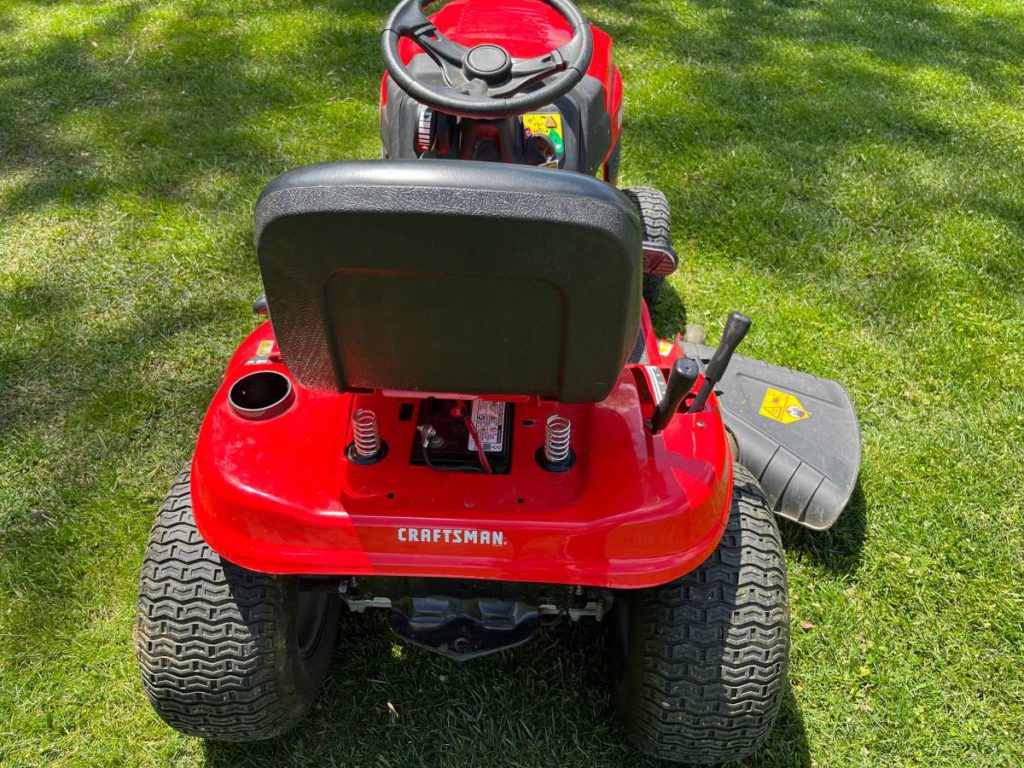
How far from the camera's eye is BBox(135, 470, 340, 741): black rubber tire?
1.78 metres

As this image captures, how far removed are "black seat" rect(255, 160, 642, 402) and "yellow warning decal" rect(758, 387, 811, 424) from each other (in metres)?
1.37

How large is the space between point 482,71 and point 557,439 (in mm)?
926

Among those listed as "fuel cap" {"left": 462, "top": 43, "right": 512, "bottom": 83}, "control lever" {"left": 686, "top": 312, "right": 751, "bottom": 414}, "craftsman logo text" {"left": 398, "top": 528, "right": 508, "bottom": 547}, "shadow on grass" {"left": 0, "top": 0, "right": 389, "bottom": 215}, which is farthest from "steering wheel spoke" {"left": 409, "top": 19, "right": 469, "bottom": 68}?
"shadow on grass" {"left": 0, "top": 0, "right": 389, "bottom": 215}

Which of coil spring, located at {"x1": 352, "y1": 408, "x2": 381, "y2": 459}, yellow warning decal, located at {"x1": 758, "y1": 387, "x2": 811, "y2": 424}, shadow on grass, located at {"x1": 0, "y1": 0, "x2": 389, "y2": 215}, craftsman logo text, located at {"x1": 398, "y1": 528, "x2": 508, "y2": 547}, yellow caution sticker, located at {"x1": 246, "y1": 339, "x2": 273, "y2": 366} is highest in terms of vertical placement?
coil spring, located at {"x1": 352, "y1": 408, "x2": 381, "y2": 459}

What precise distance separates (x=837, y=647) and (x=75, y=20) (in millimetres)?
5560

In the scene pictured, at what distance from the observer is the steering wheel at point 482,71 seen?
1.92 m

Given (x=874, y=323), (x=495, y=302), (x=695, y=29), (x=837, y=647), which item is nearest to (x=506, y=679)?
(x=837, y=647)

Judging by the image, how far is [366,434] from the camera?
170 cm

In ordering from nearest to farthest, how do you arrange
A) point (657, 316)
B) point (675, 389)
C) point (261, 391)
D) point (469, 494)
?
1. point (675, 389)
2. point (469, 494)
3. point (261, 391)
4. point (657, 316)

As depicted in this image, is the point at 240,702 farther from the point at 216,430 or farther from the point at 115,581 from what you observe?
the point at 115,581

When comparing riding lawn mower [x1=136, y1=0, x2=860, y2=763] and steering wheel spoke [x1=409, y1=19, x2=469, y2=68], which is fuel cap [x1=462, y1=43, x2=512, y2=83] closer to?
riding lawn mower [x1=136, y1=0, x2=860, y2=763]

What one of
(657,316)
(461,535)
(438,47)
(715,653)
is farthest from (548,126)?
(715,653)

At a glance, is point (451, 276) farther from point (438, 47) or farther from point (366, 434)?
point (438, 47)

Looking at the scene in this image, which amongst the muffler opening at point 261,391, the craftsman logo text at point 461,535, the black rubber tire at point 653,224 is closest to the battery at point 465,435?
the craftsman logo text at point 461,535
